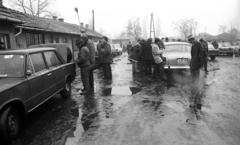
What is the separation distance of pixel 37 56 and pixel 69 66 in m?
1.72

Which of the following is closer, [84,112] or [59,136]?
[59,136]

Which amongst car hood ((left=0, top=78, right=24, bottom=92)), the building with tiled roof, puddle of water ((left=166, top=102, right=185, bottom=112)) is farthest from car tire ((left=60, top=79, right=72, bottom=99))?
the building with tiled roof

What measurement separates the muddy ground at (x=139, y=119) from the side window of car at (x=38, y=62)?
3.84 ft

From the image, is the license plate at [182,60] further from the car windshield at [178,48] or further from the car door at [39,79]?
the car door at [39,79]

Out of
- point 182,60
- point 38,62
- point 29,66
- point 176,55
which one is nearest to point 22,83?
point 29,66

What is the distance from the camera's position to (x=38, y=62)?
15.3 ft

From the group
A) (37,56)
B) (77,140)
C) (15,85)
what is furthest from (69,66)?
(77,140)

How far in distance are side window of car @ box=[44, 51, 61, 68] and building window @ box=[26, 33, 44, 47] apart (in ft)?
29.9

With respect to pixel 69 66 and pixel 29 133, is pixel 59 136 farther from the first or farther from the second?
pixel 69 66

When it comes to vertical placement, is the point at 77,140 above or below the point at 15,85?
below

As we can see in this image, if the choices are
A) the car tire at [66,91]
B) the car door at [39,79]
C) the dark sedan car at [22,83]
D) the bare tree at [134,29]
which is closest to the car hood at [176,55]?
the car tire at [66,91]

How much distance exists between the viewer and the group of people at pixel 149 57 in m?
8.39

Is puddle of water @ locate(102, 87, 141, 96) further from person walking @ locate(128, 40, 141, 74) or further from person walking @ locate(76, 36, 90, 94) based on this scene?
person walking @ locate(128, 40, 141, 74)

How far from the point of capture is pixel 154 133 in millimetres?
3592
